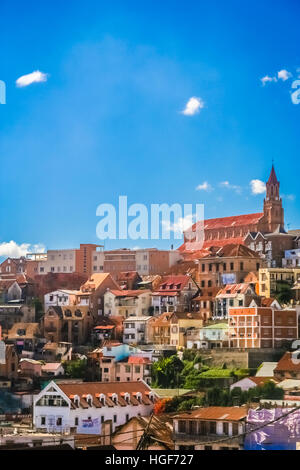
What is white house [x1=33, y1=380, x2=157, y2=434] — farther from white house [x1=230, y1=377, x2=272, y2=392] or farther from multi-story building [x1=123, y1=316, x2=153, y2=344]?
multi-story building [x1=123, y1=316, x2=153, y2=344]

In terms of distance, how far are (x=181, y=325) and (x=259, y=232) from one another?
4270mm

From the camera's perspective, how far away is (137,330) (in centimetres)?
1819

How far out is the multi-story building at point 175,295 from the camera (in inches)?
744

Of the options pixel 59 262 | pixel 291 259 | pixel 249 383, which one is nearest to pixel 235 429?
pixel 249 383

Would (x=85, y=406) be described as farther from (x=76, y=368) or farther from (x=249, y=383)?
(x=76, y=368)

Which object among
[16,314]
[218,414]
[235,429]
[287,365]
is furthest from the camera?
[16,314]

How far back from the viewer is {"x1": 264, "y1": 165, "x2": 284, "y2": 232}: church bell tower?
66.1ft

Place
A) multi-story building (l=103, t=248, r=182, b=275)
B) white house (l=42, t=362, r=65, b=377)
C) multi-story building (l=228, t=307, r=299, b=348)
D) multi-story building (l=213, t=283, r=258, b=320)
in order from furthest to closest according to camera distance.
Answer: multi-story building (l=103, t=248, r=182, b=275)
multi-story building (l=213, t=283, r=258, b=320)
white house (l=42, t=362, r=65, b=377)
multi-story building (l=228, t=307, r=299, b=348)

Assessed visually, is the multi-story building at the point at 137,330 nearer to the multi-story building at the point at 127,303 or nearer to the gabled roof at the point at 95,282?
the multi-story building at the point at 127,303

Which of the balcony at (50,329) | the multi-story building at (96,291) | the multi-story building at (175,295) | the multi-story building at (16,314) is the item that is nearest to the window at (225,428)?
the multi-story building at (175,295)

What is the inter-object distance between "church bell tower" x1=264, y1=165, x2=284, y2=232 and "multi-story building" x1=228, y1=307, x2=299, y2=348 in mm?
3766

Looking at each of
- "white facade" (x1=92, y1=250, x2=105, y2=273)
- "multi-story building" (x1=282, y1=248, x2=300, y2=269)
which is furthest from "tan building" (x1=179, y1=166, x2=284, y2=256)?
"white facade" (x1=92, y1=250, x2=105, y2=273)

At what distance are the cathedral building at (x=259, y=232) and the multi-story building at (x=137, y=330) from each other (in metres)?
3.13
